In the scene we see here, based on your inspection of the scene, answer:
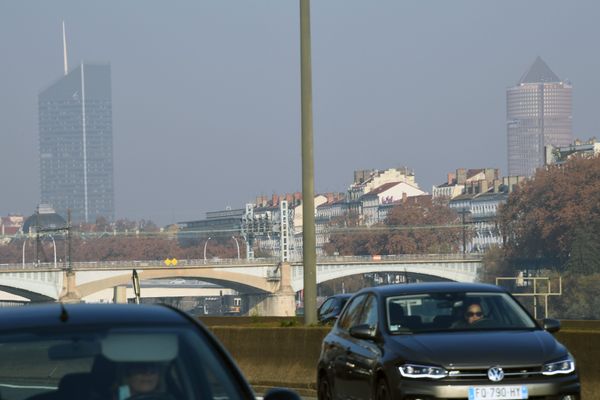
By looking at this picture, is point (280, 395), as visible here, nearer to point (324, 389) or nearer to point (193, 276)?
point (324, 389)

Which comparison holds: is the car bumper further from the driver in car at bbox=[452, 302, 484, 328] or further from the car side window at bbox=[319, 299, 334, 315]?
the car side window at bbox=[319, 299, 334, 315]

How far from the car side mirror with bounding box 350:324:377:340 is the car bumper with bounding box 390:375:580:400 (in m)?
0.94

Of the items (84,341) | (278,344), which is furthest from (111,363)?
(278,344)

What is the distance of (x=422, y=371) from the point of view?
38.4 ft

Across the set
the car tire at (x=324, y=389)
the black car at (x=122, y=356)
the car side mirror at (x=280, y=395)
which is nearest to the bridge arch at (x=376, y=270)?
the car tire at (x=324, y=389)

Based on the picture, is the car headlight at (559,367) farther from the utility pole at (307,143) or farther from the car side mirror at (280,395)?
the utility pole at (307,143)

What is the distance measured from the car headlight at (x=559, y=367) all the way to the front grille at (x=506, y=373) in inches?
2.2

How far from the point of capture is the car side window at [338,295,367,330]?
13633 mm

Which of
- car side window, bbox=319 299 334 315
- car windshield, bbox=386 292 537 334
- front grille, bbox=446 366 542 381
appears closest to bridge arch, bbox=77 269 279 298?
car side window, bbox=319 299 334 315

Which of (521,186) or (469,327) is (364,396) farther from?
(521,186)

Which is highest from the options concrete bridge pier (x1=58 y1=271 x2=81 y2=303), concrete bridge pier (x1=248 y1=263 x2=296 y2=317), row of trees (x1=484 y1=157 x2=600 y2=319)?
row of trees (x1=484 y1=157 x2=600 y2=319)

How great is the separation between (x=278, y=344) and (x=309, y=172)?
2.32 meters

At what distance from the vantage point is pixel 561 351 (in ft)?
38.9

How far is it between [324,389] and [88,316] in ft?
26.1
